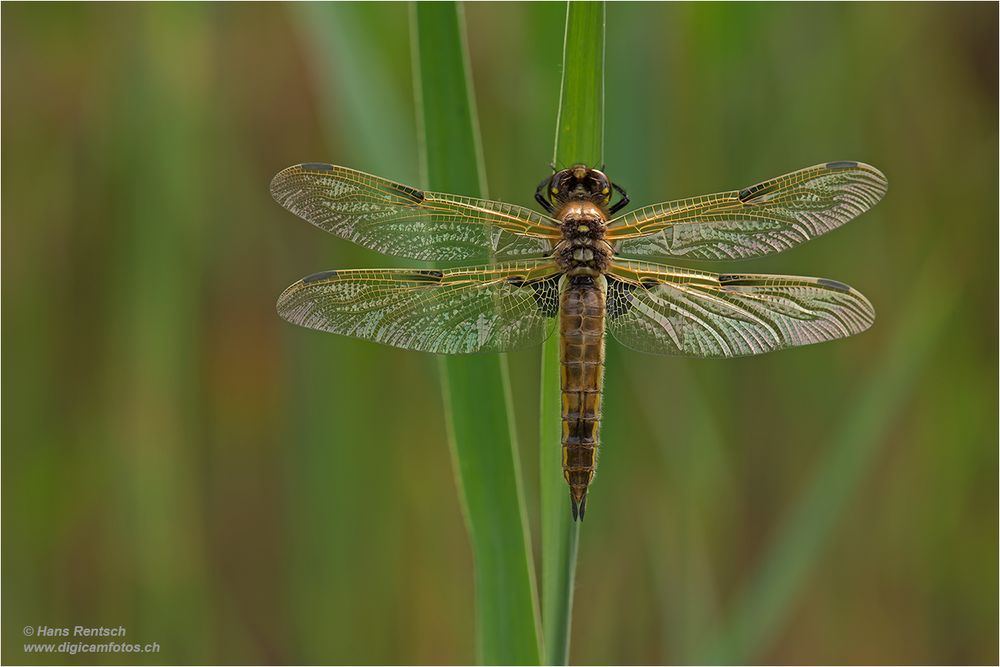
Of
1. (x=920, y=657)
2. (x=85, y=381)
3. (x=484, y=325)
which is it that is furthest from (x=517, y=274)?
(x=920, y=657)

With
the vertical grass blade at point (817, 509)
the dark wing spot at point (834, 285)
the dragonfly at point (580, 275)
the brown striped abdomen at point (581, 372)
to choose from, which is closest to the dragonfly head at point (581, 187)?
the dragonfly at point (580, 275)

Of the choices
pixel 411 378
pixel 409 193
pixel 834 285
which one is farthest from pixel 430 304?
pixel 411 378

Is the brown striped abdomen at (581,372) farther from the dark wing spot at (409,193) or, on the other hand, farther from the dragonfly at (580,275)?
the dark wing spot at (409,193)

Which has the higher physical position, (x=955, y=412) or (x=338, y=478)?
(x=955, y=412)

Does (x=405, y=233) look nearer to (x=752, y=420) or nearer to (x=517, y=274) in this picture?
(x=517, y=274)

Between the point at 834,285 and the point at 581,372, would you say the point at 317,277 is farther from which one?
the point at 834,285

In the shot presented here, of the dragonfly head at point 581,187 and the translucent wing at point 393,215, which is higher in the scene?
the dragonfly head at point 581,187

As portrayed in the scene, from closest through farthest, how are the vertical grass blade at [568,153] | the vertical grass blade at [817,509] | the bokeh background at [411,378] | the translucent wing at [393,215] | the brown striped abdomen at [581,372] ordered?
the vertical grass blade at [568,153]
the brown striped abdomen at [581,372]
the translucent wing at [393,215]
the vertical grass blade at [817,509]
the bokeh background at [411,378]

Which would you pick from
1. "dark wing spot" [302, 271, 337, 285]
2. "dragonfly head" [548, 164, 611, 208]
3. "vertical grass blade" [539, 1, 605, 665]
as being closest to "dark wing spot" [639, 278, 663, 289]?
"dragonfly head" [548, 164, 611, 208]
